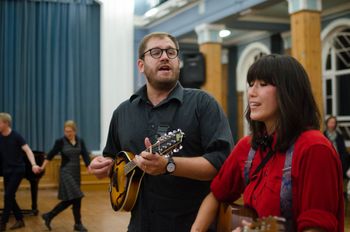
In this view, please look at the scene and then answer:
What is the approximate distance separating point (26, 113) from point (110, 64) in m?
2.27

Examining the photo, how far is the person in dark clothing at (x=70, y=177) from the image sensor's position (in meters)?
6.04

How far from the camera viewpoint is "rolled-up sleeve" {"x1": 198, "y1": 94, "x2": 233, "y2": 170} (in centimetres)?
210

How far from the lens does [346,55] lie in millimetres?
11016

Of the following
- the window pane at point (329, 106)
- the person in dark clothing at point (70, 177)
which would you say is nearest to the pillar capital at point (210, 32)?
the window pane at point (329, 106)

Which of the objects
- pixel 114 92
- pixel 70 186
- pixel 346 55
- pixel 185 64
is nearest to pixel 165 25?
pixel 185 64

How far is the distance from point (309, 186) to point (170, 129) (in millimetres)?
930

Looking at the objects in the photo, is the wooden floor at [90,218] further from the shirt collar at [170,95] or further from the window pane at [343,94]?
the shirt collar at [170,95]

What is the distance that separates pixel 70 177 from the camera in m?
6.16

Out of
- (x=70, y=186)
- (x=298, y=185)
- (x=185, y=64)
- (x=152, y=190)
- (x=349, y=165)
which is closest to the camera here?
(x=298, y=185)

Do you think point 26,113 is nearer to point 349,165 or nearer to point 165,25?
point 165,25

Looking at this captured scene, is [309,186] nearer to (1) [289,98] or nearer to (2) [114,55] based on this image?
(1) [289,98]

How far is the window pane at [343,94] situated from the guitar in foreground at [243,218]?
9900 mm

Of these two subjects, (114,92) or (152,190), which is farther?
(114,92)

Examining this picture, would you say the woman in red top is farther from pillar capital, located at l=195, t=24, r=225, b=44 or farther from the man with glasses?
pillar capital, located at l=195, t=24, r=225, b=44
